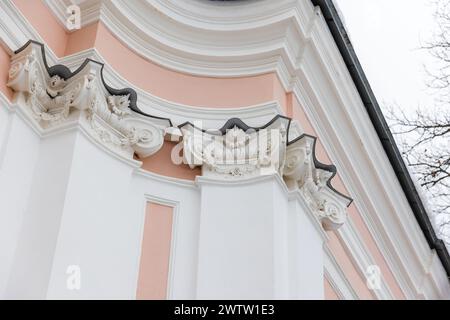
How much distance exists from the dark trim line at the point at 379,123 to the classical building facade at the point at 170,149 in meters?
0.06

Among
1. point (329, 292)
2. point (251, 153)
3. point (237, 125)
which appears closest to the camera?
point (251, 153)

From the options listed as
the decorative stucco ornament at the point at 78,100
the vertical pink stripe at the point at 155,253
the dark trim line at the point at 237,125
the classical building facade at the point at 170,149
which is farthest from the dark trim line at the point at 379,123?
the vertical pink stripe at the point at 155,253

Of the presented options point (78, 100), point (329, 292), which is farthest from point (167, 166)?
point (329, 292)

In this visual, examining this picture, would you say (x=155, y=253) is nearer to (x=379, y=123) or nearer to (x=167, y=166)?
(x=167, y=166)

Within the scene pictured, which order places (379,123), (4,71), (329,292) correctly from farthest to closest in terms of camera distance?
(379,123) → (329,292) → (4,71)

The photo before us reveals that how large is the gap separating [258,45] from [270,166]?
1462 millimetres

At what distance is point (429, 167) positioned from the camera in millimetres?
8945

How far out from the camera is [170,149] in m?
6.96

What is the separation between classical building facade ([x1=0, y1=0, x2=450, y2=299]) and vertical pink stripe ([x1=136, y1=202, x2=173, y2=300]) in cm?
1

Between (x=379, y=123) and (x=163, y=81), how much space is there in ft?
11.1

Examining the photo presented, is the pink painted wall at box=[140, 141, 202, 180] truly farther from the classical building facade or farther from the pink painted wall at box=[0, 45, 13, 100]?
the pink painted wall at box=[0, 45, 13, 100]

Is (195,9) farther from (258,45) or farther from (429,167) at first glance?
(429,167)

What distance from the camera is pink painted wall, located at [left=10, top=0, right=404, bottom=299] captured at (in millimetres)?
6844
